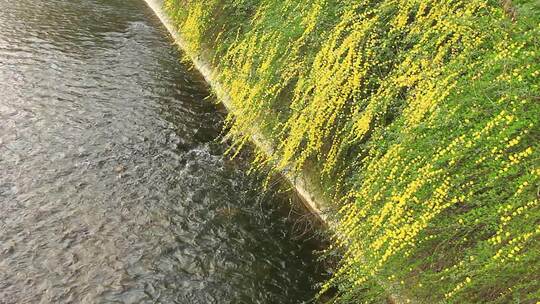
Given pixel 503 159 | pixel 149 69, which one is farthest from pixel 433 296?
pixel 149 69

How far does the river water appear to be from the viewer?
4.18 meters

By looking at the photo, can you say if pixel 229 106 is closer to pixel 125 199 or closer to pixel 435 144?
pixel 125 199

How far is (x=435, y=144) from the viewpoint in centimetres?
336

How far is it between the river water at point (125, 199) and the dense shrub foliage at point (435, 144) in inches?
34.7

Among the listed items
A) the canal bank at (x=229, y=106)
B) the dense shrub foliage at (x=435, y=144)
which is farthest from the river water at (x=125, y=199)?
the dense shrub foliage at (x=435, y=144)

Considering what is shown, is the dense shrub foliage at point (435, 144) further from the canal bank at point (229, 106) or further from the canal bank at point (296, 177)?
the canal bank at point (229, 106)

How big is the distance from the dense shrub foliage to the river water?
881 mm

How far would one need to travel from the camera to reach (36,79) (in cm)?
730

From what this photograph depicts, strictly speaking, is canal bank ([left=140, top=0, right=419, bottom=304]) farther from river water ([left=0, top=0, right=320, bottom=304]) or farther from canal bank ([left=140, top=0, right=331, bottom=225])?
river water ([left=0, top=0, right=320, bottom=304])

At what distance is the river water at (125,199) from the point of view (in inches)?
165

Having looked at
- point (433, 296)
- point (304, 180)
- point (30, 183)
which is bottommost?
point (30, 183)

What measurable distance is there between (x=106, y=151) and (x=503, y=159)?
4.53 m

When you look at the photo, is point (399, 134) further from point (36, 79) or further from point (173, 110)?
point (36, 79)

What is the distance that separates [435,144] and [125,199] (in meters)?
3.30
